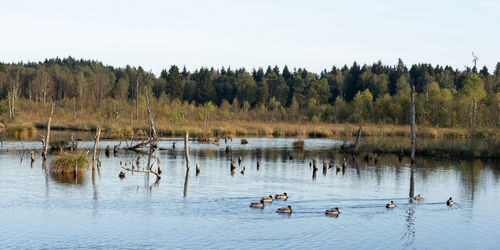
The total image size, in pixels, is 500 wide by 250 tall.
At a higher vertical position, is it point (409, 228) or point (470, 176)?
point (470, 176)

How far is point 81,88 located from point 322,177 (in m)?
112

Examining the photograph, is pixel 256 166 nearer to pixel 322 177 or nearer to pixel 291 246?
pixel 322 177

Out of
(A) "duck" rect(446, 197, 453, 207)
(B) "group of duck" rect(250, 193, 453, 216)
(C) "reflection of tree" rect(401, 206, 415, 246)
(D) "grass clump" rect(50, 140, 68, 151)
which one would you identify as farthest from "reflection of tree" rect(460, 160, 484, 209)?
(D) "grass clump" rect(50, 140, 68, 151)

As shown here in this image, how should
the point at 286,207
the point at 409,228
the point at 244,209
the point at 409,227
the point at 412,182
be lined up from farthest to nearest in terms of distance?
the point at 412,182 → the point at 244,209 → the point at 286,207 → the point at 409,227 → the point at 409,228

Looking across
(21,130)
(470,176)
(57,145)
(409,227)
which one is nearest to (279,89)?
(21,130)

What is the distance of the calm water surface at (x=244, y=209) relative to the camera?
1894 centimetres

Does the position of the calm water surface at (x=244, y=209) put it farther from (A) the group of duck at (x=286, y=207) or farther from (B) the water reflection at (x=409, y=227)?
(A) the group of duck at (x=286, y=207)

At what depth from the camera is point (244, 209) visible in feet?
78.2

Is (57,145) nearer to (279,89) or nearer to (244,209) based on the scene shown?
(244,209)

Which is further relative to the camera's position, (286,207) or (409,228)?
(286,207)

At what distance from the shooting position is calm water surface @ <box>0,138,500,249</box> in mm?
18938

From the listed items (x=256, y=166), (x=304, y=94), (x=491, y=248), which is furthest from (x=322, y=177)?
(x=304, y=94)

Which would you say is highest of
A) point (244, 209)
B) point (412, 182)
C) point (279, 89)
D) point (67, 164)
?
point (279, 89)

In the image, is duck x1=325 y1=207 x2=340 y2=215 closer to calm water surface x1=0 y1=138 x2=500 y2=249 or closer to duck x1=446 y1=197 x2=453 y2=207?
calm water surface x1=0 y1=138 x2=500 y2=249
